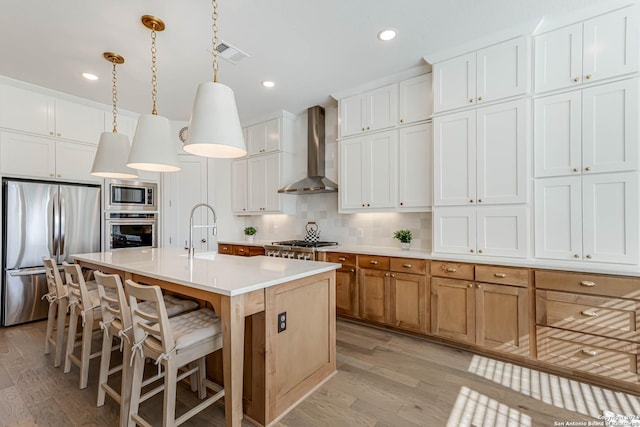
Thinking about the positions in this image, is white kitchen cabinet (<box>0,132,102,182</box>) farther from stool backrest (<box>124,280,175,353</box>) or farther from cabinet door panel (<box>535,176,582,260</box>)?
cabinet door panel (<box>535,176,582,260</box>)

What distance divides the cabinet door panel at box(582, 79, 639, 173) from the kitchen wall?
154 centimetres

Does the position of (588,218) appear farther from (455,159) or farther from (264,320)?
(264,320)

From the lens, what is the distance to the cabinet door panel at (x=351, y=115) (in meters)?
3.60

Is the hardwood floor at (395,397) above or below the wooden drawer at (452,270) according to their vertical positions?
below

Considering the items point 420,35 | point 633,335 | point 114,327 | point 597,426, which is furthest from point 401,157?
point 114,327

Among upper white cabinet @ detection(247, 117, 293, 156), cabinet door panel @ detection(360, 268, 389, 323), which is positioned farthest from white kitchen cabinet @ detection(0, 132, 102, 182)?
cabinet door panel @ detection(360, 268, 389, 323)

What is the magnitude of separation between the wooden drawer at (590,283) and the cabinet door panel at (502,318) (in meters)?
0.18

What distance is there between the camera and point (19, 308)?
334 centimetres

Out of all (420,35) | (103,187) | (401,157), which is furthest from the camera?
(103,187)

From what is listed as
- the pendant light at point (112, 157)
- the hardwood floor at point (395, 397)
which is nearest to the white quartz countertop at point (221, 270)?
the pendant light at point (112, 157)

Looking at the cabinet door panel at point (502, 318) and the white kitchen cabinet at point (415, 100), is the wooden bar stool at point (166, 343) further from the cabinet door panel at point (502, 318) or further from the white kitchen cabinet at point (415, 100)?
the white kitchen cabinet at point (415, 100)

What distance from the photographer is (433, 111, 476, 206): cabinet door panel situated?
9.00 feet

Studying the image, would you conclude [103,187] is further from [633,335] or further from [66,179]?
[633,335]

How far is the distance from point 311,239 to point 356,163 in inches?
52.4
